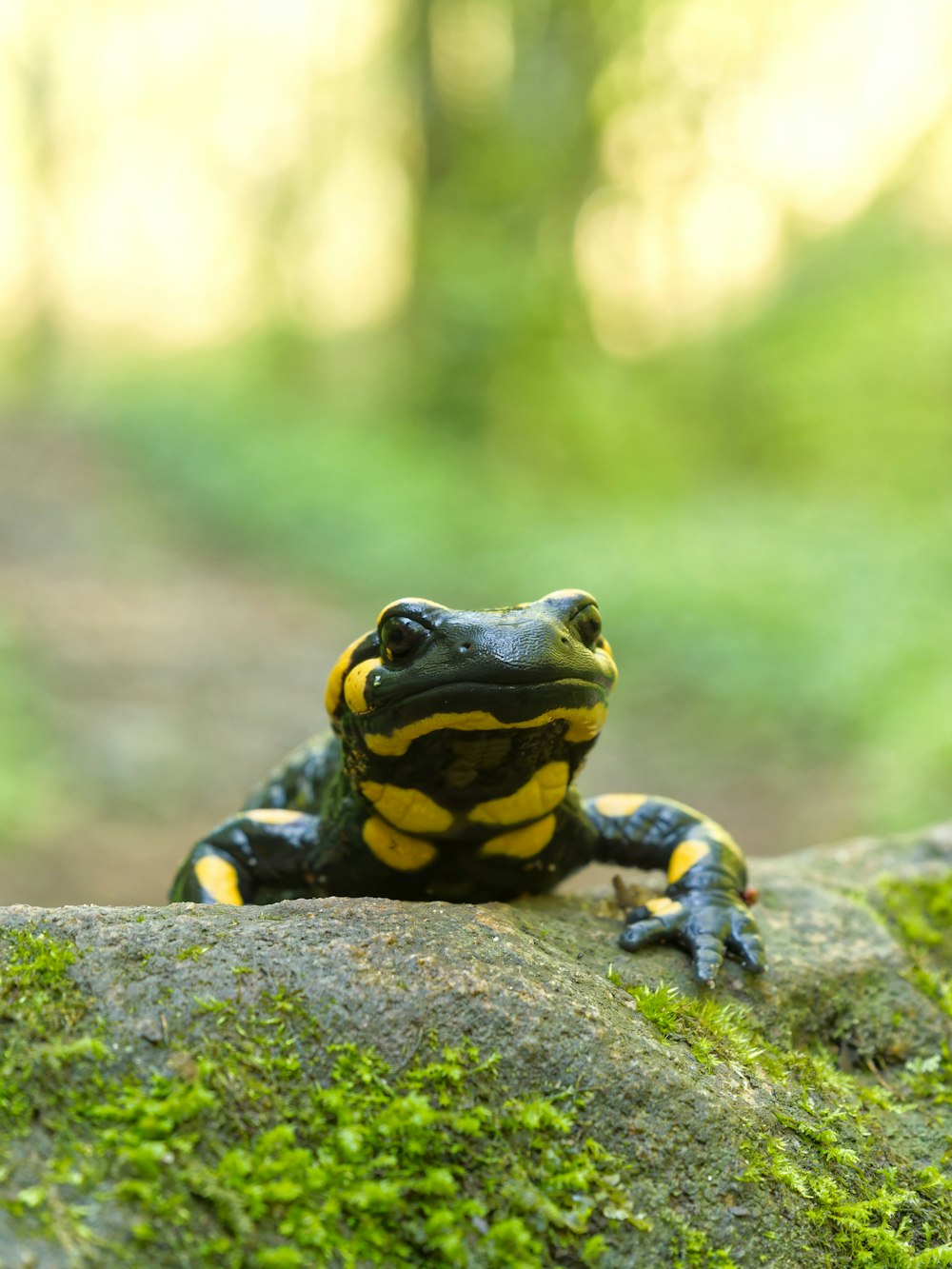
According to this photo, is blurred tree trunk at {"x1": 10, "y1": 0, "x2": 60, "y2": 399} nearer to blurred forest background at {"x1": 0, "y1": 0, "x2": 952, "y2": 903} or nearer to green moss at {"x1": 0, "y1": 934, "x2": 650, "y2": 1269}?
blurred forest background at {"x1": 0, "y1": 0, "x2": 952, "y2": 903}

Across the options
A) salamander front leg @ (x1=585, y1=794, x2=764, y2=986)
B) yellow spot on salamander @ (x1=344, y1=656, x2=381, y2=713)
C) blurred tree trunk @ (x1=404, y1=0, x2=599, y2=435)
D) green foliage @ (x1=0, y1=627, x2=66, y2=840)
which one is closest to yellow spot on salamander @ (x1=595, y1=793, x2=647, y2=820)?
salamander front leg @ (x1=585, y1=794, x2=764, y2=986)

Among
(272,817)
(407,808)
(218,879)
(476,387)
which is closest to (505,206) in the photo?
(476,387)

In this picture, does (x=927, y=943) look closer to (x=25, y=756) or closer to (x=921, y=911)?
(x=921, y=911)

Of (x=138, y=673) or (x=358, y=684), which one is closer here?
(x=358, y=684)

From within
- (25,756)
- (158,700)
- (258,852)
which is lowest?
(258,852)

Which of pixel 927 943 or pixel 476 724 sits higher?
pixel 476 724

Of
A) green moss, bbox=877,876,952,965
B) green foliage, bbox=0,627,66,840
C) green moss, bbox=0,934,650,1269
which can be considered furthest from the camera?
green foliage, bbox=0,627,66,840

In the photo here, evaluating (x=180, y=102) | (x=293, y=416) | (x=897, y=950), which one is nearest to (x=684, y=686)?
(x=897, y=950)

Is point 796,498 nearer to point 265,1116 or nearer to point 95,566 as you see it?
point 95,566
